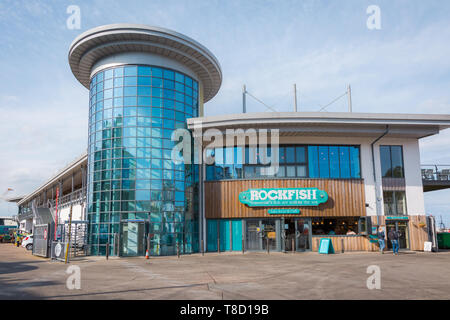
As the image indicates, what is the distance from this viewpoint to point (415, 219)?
83.7 feet

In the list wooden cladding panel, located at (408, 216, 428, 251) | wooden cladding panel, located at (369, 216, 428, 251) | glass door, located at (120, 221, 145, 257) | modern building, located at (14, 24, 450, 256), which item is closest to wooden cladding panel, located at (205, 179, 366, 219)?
modern building, located at (14, 24, 450, 256)

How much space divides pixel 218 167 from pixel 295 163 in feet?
18.6

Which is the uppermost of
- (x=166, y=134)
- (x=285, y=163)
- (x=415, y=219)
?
(x=166, y=134)

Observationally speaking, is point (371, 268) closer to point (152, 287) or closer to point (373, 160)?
point (152, 287)

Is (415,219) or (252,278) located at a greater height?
(415,219)

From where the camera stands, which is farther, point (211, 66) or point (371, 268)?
point (211, 66)

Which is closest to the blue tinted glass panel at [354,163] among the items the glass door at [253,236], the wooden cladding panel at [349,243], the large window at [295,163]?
the large window at [295,163]

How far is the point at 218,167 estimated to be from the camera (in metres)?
26.7

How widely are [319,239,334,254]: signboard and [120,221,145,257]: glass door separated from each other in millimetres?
11781

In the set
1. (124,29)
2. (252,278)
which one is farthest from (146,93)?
(252,278)

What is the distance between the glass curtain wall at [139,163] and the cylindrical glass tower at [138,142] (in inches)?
2.6

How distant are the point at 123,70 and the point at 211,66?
6621 mm

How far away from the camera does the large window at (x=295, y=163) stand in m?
26.0

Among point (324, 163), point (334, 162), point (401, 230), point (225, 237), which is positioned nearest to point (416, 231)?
point (401, 230)
